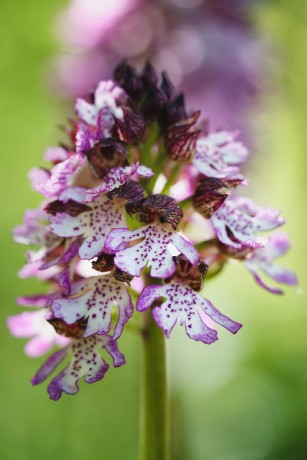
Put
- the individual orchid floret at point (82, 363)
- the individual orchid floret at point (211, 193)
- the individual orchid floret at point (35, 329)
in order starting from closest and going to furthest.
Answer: the individual orchid floret at point (82, 363) < the individual orchid floret at point (211, 193) < the individual orchid floret at point (35, 329)

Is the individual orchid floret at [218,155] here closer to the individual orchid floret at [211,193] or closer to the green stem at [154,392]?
the individual orchid floret at [211,193]

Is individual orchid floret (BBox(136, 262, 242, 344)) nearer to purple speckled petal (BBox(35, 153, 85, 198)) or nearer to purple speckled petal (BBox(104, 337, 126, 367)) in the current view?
purple speckled petal (BBox(104, 337, 126, 367))

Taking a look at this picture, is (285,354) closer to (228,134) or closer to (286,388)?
(286,388)

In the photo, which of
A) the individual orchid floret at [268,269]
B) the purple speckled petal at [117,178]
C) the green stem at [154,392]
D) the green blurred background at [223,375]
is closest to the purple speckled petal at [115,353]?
the green stem at [154,392]

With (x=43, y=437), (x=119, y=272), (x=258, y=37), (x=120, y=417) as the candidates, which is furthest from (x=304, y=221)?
(x=119, y=272)

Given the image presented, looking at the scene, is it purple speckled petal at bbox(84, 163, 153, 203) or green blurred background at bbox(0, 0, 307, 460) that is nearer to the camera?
purple speckled petal at bbox(84, 163, 153, 203)

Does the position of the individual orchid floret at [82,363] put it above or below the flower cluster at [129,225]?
below

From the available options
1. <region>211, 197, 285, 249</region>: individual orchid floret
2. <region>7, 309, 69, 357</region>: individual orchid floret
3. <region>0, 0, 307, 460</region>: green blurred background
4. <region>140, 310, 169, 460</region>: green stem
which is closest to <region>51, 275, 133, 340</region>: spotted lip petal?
<region>140, 310, 169, 460</region>: green stem
